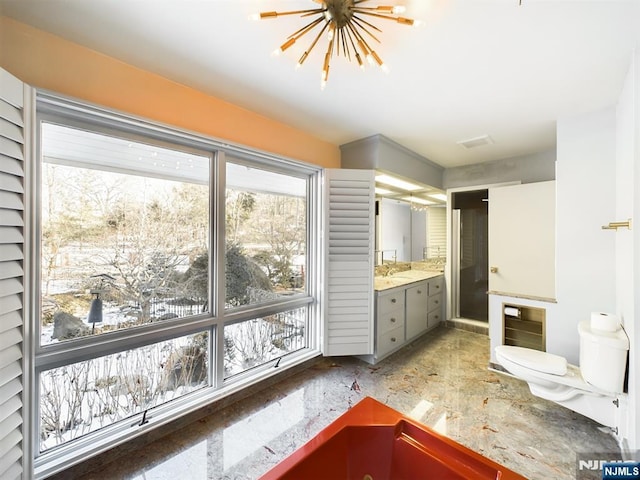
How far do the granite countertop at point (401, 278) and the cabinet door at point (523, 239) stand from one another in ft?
2.80

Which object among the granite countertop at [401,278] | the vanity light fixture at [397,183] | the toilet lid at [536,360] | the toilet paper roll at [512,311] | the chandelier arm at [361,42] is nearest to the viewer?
the chandelier arm at [361,42]

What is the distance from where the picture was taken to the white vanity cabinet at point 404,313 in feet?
9.30

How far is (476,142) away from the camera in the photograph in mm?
2900

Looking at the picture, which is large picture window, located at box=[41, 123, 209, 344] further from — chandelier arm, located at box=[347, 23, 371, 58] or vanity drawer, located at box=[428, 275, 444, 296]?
vanity drawer, located at box=[428, 275, 444, 296]

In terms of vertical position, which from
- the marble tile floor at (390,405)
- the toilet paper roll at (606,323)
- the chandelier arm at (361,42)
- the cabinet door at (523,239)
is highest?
the chandelier arm at (361,42)

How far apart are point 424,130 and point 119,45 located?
2.46 m

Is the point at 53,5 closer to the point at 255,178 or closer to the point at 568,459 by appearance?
the point at 255,178

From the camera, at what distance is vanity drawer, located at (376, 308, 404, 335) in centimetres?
284

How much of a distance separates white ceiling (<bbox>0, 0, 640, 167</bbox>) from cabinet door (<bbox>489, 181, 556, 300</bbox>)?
848 millimetres

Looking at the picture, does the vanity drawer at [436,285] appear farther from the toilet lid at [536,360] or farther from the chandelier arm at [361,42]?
the chandelier arm at [361,42]

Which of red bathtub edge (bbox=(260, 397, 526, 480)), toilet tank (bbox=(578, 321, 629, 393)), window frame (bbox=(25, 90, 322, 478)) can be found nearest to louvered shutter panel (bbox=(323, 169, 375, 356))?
window frame (bbox=(25, 90, 322, 478))

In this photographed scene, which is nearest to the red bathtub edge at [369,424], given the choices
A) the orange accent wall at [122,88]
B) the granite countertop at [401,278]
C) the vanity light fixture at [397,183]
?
the granite countertop at [401,278]

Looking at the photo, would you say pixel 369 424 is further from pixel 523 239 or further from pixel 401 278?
pixel 523 239

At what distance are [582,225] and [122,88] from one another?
3623mm
